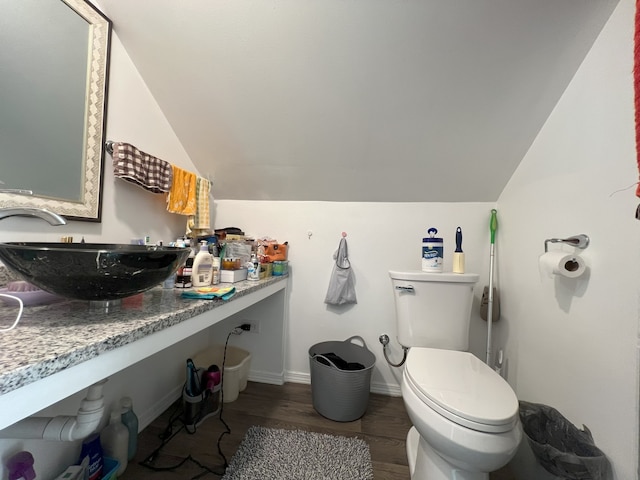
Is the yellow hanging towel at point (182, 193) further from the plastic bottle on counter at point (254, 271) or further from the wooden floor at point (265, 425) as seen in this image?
the wooden floor at point (265, 425)

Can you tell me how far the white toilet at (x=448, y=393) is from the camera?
28.5 inches

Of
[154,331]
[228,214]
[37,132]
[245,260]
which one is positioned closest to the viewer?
[154,331]

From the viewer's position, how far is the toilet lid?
0.73m

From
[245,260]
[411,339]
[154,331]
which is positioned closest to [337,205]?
[245,260]

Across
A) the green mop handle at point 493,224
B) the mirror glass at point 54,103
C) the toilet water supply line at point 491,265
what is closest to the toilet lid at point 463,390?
the toilet water supply line at point 491,265

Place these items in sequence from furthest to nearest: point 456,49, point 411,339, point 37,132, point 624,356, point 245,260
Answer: point 245,260 → point 411,339 → point 456,49 → point 37,132 → point 624,356

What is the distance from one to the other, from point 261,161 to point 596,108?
144 centimetres

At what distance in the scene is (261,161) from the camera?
4.94 feet

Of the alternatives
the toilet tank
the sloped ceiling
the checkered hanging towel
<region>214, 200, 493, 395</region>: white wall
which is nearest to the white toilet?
the toilet tank

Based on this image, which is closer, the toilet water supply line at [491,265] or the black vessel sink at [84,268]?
the black vessel sink at [84,268]

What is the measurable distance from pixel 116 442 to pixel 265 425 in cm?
60

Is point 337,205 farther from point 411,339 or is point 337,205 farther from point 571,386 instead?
point 571,386

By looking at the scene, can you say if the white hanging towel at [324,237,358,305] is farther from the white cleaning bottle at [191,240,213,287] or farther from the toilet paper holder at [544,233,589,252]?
the toilet paper holder at [544,233,589,252]

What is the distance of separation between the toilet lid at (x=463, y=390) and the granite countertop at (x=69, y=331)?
0.77 meters
